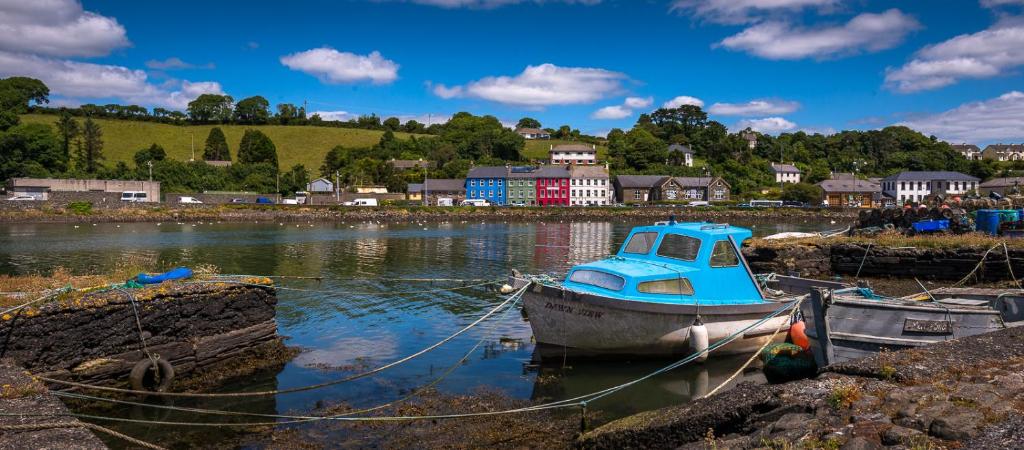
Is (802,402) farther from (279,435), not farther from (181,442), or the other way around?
(181,442)

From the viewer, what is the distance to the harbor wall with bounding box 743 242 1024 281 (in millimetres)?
23641

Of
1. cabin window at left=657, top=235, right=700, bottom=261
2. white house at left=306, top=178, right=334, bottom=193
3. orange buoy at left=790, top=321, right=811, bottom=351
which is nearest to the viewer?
orange buoy at left=790, top=321, right=811, bottom=351

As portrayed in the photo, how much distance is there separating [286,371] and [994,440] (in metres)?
13.3

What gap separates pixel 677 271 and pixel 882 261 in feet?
51.3

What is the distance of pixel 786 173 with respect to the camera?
14912 centimetres

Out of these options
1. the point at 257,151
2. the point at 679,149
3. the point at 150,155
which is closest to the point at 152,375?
the point at 150,155

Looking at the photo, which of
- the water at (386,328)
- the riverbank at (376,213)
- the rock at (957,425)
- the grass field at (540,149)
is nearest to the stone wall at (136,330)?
the water at (386,328)

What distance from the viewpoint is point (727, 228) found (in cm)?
1759

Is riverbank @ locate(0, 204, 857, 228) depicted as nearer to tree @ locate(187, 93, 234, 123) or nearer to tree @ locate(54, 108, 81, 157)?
tree @ locate(54, 108, 81, 157)

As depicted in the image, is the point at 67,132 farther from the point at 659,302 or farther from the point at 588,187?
the point at 659,302

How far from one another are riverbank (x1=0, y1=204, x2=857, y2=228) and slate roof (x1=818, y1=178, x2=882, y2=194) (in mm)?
18096

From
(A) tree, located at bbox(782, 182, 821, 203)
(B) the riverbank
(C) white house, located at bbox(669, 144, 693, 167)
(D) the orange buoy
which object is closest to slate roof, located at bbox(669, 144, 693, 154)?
(C) white house, located at bbox(669, 144, 693, 167)

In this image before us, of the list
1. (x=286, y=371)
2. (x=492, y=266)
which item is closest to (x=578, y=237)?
(x=492, y=266)

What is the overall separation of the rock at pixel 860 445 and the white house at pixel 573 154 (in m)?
154
